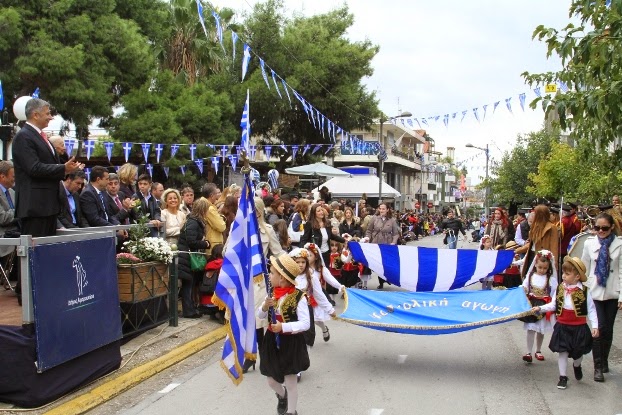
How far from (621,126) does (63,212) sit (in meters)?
6.94

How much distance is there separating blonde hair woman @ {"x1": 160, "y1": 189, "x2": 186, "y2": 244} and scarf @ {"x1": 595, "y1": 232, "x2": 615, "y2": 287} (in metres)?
6.11

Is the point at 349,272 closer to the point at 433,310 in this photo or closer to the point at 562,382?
the point at 433,310

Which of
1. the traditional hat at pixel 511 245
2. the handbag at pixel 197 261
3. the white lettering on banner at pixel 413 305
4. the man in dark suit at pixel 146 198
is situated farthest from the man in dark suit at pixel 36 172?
the traditional hat at pixel 511 245

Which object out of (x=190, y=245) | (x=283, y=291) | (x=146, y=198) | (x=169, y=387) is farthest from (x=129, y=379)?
(x=146, y=198)

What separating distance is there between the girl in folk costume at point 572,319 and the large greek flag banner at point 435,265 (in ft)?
11.3

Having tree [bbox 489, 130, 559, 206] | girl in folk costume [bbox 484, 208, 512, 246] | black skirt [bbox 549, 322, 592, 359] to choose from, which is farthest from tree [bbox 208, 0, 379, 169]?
black skirt [bbox 549, 322, 592, 359]

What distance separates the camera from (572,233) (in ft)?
40.7

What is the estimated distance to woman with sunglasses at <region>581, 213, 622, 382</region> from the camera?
7.69m

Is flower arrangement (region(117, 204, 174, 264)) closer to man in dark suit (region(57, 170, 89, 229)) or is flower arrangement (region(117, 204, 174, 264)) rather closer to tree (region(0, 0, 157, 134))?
man in dark suit (region(57, 170, 89, 229))

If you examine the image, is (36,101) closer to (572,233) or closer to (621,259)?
(621,259)

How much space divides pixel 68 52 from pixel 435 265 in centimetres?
1421

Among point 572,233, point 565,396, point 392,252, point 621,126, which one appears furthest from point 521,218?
point 565,396

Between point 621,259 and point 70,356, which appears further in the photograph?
point 621,259

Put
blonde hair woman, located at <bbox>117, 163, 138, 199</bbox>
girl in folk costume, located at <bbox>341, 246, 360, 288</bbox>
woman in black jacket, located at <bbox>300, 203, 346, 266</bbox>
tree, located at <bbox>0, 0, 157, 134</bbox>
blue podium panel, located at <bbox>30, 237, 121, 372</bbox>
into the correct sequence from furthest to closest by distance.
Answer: tree, located at <bbox>0, 0, 157, 134</bbox>
girl in folk costume, located at <bbox>341, 246, 360, 288</bbox>
woman in black jacket, located at <bbox>300, 203, 346, 266</bbox>
blonde hair woman, located at <bbox>117, 163, 138, 199</bbox>
blue podium panel, located at <bbox>30, 237, 121, 372</bbox>
